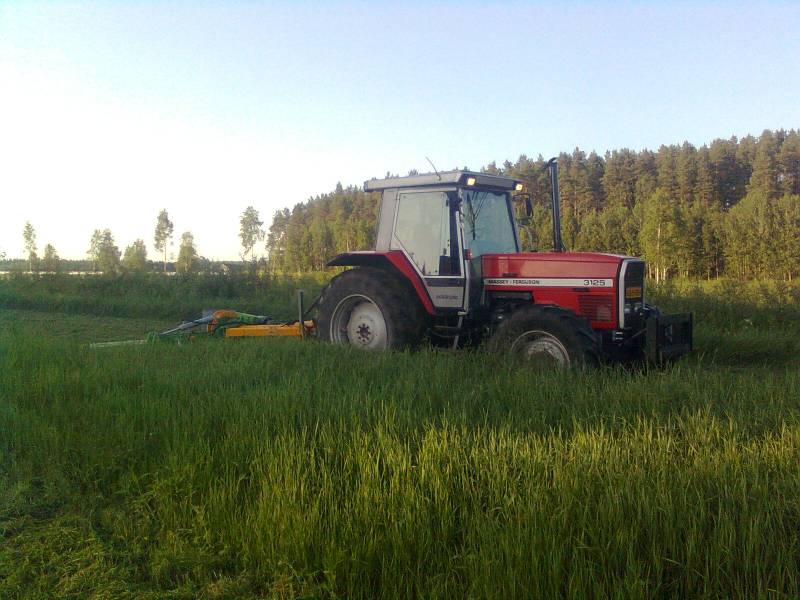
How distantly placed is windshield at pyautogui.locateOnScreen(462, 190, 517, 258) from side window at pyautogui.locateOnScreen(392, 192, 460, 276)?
0.24m

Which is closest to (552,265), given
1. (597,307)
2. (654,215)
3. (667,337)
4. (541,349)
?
(597,307)

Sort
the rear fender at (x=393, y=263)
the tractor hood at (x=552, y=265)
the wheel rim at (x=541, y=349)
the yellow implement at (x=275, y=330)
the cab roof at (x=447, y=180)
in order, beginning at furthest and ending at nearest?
the yellow implement at (x=275, y=330), the rear fender at (x=393, y=263), the cab roof at (x=447, y=180), the tractor hood at (x=552, y=265), the wheel rim at (x=541, y=349)

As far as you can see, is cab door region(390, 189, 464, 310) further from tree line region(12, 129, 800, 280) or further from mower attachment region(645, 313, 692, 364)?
tree line region(12, 129, 800, 280)

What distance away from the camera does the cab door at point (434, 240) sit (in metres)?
8.23

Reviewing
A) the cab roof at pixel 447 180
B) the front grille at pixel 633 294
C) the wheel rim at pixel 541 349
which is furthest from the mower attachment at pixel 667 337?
the cab roof at pixel 447 180

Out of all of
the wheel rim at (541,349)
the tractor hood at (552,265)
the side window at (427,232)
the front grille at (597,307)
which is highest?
the side window at (427,232)

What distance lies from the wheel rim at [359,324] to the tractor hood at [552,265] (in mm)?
1562

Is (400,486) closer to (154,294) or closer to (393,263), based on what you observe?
(393,263)

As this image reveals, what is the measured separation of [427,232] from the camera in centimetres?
854

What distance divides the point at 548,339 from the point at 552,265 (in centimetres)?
99

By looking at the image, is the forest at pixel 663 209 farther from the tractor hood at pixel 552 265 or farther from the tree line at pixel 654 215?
the tractor hood at pixel 552 265

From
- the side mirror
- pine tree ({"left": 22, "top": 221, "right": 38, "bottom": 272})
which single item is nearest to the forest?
pine tree ({"left": 22, "top": 221, "right": 38, "bottom": 272})

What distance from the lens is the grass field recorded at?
2.93m

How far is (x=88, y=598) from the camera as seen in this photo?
318 cm
